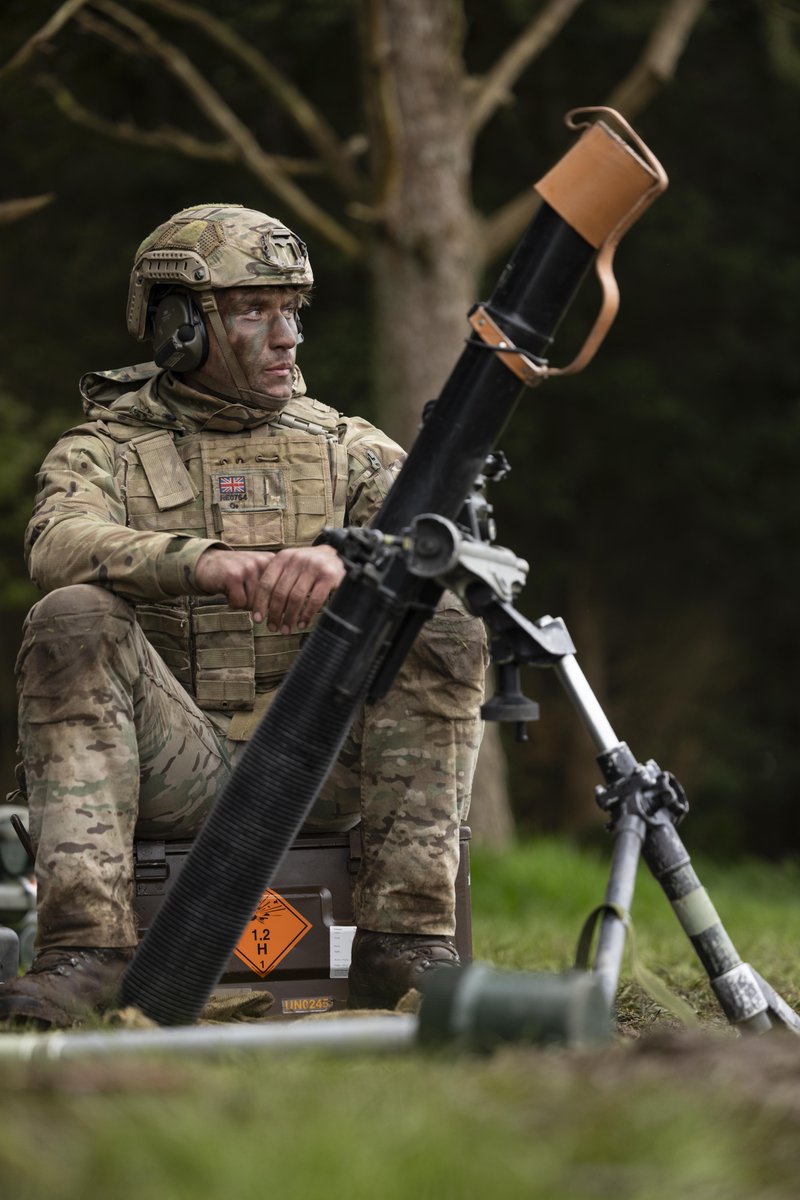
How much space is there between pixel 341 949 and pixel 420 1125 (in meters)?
2.08

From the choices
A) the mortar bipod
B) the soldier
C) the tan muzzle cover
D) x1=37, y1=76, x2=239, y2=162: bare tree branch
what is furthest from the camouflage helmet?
x1=37, y1=76, x2=239, y2=162: bare tree branch

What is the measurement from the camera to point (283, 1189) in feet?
7.02

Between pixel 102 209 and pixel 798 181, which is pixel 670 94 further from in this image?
pixel 102 209

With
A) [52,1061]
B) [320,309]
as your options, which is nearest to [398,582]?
[52,1061]

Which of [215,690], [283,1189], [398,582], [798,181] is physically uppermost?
[798,181]

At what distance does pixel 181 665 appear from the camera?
4582 mm

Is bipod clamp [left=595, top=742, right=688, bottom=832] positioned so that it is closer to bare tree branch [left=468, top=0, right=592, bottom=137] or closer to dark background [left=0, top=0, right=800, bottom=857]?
bare tree branch [left=468, top=0, right=592, bottom=137]

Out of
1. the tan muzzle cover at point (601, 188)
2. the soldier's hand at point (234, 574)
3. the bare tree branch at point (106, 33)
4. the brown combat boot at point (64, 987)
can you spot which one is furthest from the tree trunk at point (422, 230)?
the tan muzzle cover at point (601, 188)

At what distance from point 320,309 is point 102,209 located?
2294mm

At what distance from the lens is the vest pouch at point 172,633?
15.0 ft

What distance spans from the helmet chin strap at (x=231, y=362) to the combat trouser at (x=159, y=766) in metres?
0.75

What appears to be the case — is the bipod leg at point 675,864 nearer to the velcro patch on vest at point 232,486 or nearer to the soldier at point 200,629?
the soldier at point 200,629

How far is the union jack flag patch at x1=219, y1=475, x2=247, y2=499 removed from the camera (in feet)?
15.3

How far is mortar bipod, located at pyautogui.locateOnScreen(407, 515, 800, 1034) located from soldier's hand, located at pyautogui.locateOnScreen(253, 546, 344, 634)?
1.25 ft
